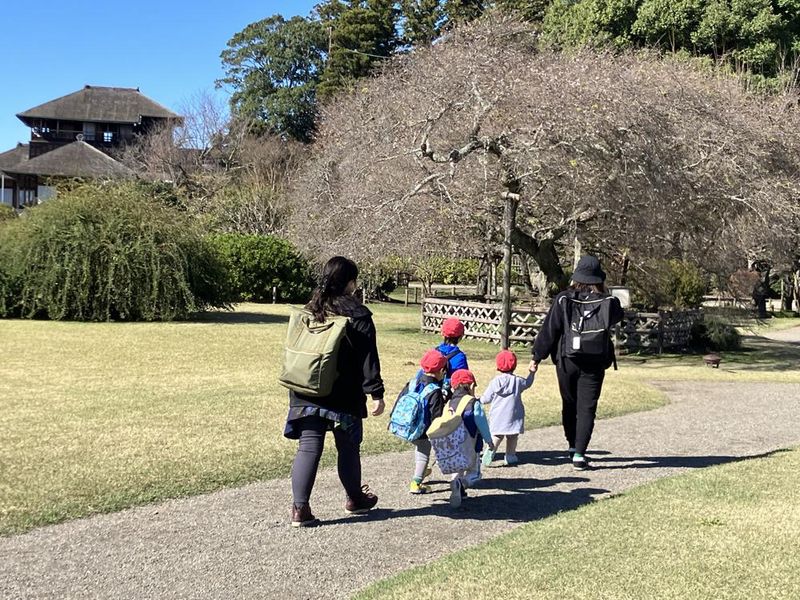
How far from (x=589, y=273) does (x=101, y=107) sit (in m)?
61.3

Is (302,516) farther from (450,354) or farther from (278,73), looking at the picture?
(278,73)

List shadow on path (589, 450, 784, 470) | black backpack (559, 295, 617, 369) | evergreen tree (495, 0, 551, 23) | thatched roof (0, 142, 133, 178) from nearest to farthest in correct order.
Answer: black backpack (559, 295, 617, 369) → shadow on path (589, 450, 784, 470) → evergreen tree (495, 0, 551, 23) → thatched roof (0, 142, 133, 178)

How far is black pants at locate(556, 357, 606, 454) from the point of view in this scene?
6.61 meters

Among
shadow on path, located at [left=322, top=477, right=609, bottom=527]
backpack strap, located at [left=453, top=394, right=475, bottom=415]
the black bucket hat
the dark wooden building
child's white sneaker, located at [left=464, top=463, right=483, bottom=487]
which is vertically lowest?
shadow on path, located at [left=322, top=477, right=609, bottom=527]

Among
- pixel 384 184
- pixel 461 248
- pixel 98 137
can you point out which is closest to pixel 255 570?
pixel 384 184

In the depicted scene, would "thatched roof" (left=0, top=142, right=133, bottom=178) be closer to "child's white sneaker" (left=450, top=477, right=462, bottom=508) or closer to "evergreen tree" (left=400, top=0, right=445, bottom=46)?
"evergreen tree" (left=400, top=0, right=445, bottom=46)

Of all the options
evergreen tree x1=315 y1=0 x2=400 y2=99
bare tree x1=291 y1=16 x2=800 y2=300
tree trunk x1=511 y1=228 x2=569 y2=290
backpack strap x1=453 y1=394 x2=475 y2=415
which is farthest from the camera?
evergreen tree x1=315 y1=0 x2=400 y2=99

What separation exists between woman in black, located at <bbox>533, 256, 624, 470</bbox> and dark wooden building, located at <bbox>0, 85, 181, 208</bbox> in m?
52.6

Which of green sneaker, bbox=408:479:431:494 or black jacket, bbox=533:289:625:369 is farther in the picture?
black jacket, bbox=533:289:625:369

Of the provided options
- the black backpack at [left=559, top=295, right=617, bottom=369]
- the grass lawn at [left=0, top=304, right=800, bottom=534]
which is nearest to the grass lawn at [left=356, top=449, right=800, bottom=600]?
the black backpack at [left=559, top=295, right=617, bottom=369]

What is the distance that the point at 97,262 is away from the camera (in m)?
20.4

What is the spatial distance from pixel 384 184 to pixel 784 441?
422 inches

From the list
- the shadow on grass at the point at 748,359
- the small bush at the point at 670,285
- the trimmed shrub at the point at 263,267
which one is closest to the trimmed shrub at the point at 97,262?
the trimmed shrub at the point at 263,267

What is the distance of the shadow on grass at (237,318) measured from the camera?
71.4 ft
